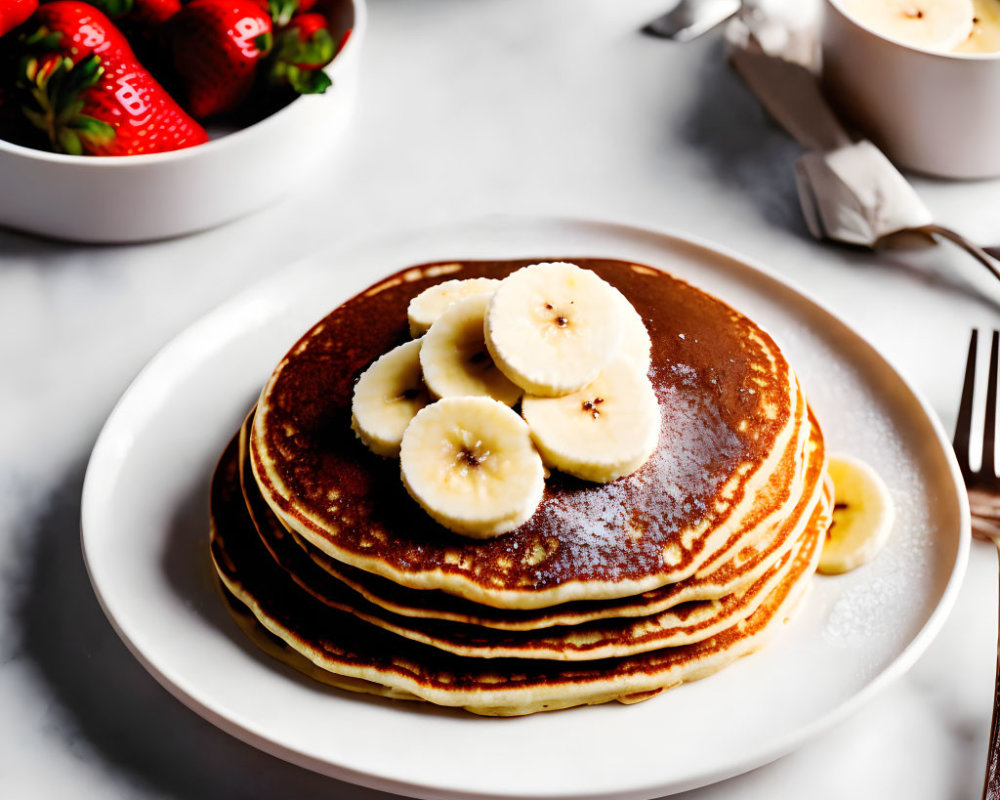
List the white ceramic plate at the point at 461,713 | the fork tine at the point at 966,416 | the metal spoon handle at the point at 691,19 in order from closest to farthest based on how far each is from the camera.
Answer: the white ceramic plate at the point at 461,713 < the fork tine at the point at 966,416 < the metal spoon handle at the point at 691,19

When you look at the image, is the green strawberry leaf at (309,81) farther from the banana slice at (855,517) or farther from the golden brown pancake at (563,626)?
the banana slice at (855,517)

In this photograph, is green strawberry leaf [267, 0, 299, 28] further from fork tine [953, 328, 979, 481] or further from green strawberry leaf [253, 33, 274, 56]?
fork tine [953, 328, 979, 481]

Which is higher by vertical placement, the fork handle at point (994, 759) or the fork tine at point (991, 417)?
the fork tine at point (991, 417)

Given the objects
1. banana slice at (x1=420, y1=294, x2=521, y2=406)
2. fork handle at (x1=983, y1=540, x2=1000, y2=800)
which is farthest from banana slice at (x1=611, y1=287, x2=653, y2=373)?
fork handle at (x1=983, y1=540, x2=1000, y2=800)

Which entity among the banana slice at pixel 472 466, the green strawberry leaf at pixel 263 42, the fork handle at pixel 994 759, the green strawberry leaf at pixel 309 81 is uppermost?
the green strawberry leaf at pixel 263 42

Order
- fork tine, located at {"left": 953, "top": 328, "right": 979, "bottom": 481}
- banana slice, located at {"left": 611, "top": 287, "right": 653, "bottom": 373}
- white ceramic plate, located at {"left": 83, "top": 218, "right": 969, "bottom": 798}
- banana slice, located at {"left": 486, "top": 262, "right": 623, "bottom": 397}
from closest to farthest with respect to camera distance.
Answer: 1. white ceramic plate, located at {"left": 83, "top": 218, "right": 969, "bottom": 798}
2. banana slice, located at {"left": 486, "top": 262, "right": 623, "bottom": 397}
3. banana slice, located at {"left": 611, "top": 287, "right": 653, "bottom": 373}
4. fork tine, located at {"left": 953, "top": 328, "right": 979, "bottom": 481}

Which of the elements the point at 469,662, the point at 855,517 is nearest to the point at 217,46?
the point at 469,662

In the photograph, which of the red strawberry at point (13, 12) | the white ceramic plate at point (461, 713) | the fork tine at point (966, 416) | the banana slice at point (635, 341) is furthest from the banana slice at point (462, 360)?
the red strawberry at point (13, 12)

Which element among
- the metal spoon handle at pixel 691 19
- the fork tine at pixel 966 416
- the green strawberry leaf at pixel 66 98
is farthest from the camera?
the metal spoon handle at pixel 691 19
